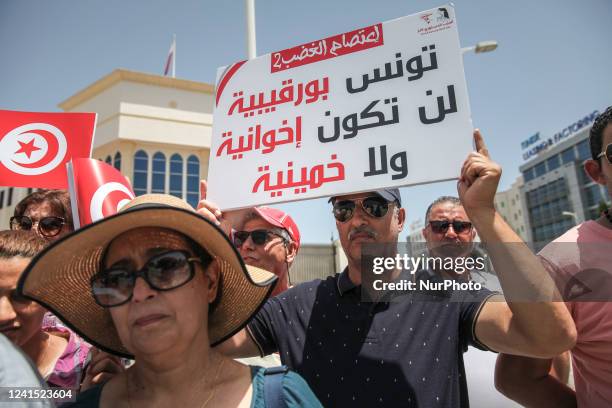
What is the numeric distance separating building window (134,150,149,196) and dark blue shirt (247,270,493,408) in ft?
83.0

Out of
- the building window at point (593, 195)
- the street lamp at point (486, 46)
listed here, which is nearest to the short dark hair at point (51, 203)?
the street lamp at point (486, 46)

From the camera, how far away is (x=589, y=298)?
169cm

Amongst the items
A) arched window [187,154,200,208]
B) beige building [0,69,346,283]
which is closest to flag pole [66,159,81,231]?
beige building [0,69,346,283]

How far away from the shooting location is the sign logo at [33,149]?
287 cm

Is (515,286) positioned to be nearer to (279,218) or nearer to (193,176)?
(279,218)

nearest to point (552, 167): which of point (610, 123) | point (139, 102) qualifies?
point (139, 102)

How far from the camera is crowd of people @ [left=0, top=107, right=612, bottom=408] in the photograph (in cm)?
137

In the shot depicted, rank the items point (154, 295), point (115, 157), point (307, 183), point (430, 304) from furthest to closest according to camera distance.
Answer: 1. point (115, 157)
2. point (307, 183)
3. point (430, 304)
4. point (154, 295)

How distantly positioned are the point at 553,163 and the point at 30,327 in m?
73.8

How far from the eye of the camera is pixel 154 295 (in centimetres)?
135

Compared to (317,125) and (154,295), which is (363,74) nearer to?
(317,125)

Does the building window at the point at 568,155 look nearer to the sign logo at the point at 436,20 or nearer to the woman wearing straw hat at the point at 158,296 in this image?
the sign logo at the point at 436,20

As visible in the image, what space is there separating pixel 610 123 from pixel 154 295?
1.93m

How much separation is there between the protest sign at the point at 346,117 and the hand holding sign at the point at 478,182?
11cm
